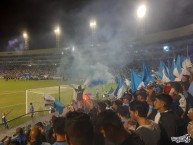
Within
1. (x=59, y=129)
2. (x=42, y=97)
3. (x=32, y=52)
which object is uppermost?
(x=32, y=52)

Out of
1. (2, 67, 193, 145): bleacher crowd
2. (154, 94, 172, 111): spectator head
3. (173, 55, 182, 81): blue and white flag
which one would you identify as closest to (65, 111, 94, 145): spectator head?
(2, 67, 193, 145): bleacher crowd

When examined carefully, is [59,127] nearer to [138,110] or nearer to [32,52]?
[138,110]

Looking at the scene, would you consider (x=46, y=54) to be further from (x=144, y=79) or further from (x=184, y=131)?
(x=184, y=131)

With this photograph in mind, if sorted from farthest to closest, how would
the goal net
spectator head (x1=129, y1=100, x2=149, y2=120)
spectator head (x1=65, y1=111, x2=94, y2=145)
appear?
the goal net
spectator head (x1=129, y1=100, x2=149, y2=120)
spectator head (x1=65, y1=111, x2=94, y2=145)

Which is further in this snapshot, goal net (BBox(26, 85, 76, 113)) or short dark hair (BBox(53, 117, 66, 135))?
goal net (BBox(26, 85, 76, 113))

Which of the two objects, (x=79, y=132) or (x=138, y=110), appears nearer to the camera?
(x=79, y=132)

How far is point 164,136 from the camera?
3990 millimetres

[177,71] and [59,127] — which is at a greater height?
[177,71]

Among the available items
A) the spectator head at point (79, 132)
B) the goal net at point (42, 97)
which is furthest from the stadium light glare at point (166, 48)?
the spectator head at point (79, 132)

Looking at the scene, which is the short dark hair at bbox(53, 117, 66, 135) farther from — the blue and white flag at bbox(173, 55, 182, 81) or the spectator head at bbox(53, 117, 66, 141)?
the blue and white flag at bbox(173, 55, 182, 81)

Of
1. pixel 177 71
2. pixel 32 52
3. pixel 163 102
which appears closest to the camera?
pixel 163 102

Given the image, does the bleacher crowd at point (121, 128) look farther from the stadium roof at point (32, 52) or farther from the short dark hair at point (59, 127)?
the stadium roof at point (32, 52)

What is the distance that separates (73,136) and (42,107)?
14425mm

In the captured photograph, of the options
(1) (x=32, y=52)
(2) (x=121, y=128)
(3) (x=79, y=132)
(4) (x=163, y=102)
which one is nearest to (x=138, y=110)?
(4) (x=163, y=102)
